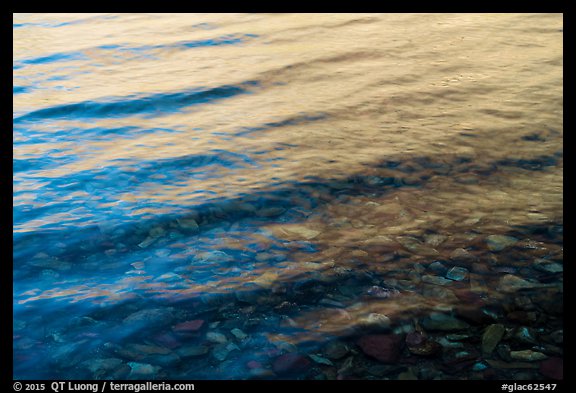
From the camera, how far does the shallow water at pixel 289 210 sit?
3.70m

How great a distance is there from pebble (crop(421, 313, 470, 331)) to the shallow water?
20mm

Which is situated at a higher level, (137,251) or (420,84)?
(420,84)

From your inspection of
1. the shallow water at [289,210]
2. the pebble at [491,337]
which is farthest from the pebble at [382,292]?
the pebble at [491,337]

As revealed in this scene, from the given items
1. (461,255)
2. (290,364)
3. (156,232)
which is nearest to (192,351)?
(290,364)

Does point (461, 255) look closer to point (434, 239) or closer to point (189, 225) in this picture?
point (434, 239)

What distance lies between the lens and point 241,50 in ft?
33.1

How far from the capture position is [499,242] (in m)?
4.55

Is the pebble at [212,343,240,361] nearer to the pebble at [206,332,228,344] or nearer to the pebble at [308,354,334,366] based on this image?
the pebble at [206,332,228,344]

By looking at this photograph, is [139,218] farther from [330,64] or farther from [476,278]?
[330,64]

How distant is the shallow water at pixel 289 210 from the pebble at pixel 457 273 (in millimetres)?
24

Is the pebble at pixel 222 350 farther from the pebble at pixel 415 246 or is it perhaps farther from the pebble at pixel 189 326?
the pebble at pixel 415 246

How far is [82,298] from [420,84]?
566cm

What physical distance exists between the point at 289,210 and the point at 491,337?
2.22 meters
